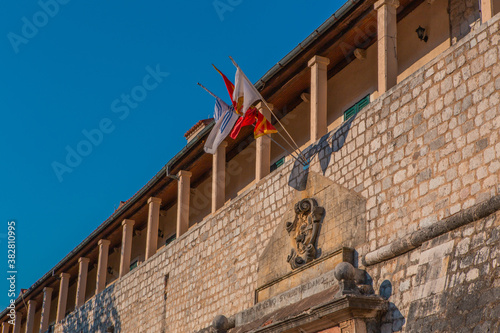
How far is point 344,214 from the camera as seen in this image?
460 inches

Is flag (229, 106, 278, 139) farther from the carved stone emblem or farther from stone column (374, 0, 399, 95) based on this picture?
stone column (374, 0, 399, 95)

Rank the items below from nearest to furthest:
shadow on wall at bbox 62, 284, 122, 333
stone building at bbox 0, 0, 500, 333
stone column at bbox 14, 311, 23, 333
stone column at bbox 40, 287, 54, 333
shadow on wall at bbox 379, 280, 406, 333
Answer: stone building at bbox 0, 0, 500, 333, shadow on wall at bbox 379, 280, 406, 333, shadow on wall at bbox 62, 284, 122, 333, stone column at bbox 40, 287, 54, 333, stone column at bbox 14, 311, 23, 333

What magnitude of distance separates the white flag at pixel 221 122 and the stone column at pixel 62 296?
13.0m

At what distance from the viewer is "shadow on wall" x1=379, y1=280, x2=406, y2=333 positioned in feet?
32.9

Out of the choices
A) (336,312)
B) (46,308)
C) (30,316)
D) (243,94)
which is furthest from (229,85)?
(30,316)

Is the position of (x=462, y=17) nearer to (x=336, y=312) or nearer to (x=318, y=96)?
(x=318, y=96)

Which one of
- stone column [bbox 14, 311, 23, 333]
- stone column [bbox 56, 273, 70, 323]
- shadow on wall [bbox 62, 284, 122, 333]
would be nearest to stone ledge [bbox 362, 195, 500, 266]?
shadow on wall [bbox 62, 284, 122, 333]

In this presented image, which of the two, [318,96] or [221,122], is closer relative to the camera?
[318,96]

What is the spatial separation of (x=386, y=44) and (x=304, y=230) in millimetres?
3194

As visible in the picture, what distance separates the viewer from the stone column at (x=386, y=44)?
38.4 ft

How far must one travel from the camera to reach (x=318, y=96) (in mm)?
13438

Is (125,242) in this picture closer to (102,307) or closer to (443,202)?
(102,307)

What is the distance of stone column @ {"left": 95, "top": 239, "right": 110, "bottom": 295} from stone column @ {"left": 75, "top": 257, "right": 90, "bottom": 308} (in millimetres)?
1327

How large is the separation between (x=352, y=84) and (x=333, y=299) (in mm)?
5250
